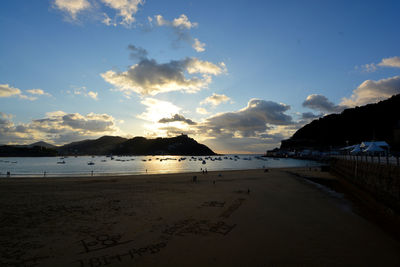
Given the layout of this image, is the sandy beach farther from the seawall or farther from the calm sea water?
the calm sea water

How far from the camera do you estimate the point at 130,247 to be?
7.17 meters

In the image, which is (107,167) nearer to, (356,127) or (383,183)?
(383,183)

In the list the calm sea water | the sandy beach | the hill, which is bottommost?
the calm sea water

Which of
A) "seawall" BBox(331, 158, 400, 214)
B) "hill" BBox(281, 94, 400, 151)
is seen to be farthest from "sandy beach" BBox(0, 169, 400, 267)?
"hill" BBox(281, 94, 400, 151)

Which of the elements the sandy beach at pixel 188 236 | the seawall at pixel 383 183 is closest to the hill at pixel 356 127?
the seawall at pixel 383 183

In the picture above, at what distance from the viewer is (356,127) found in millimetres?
130000

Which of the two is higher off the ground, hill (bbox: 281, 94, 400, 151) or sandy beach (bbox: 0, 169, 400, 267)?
hill (bbox: 281, 94, 400, 151)

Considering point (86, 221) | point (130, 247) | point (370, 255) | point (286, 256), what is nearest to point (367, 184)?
point (370, 255)

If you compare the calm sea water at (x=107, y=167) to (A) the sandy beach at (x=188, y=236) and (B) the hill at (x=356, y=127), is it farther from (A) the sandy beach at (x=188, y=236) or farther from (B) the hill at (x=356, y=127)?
(B) the hill at (x=356, y=127)

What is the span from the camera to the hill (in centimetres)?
10425

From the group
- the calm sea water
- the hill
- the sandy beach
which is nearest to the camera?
the sandy beach

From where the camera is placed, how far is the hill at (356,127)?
104 metres

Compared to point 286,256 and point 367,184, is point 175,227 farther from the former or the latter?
point 367,184

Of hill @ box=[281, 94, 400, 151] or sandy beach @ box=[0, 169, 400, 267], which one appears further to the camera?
hill @ box=[281, 94, 400, 151]
